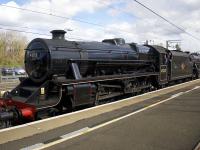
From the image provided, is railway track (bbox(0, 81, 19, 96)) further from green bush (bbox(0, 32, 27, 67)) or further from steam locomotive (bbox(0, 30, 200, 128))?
green bush (bbox(0, 32, 27, 67))

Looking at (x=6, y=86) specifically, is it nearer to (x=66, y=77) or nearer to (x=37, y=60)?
(x=37, y=60)

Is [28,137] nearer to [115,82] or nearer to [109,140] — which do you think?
[109,140]

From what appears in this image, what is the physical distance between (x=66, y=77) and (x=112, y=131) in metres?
4.99

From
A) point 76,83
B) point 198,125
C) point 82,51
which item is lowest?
point 198,125

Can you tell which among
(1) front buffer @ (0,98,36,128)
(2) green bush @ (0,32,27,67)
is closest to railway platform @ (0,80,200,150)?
(1) front buffer @ (0,98,36,128)

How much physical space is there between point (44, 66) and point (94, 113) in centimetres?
286

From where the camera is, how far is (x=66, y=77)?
43.1 feet

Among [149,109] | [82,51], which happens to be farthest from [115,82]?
[149,109]

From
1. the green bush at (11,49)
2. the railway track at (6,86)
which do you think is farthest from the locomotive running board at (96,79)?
the green bush at (11,49)

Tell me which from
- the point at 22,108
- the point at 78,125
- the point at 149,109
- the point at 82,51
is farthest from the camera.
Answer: the point at 82,51

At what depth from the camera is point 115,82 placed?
54.5ft

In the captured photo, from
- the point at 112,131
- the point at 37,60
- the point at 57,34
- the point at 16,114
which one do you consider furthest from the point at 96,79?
the point at 112,131

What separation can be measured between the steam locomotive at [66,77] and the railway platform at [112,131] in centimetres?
122

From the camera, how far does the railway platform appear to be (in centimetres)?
→ 737
